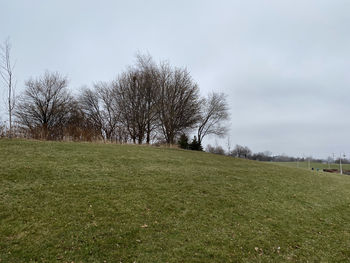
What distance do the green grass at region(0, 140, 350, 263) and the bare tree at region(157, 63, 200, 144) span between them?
16.5 m

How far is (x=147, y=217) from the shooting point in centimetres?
459

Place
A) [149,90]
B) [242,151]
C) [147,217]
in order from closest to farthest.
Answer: [147,217], [149,90], [242,151]

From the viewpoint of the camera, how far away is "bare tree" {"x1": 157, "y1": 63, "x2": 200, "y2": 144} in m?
24.2

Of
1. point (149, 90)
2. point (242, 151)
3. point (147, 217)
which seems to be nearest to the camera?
point (147, 217)

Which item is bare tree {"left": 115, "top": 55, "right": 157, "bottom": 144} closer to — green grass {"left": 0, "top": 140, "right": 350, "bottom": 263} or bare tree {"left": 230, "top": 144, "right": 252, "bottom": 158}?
green grass {"left": 0, "top": 140, "right": 350, "bottom": 263}

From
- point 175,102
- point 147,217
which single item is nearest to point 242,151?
point 175,102

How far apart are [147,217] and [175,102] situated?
68.6ft

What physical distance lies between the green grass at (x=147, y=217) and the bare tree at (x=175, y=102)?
650 inches

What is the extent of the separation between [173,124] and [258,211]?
19060mm

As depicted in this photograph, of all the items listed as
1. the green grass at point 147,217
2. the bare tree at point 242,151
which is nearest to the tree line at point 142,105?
the green grass at point 147,217

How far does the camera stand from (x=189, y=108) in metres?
25.7

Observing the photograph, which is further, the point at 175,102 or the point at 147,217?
the point at 175,102

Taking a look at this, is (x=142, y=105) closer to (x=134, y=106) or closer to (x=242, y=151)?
(x=134, y=106)

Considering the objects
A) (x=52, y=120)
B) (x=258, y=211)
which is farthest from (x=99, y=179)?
(x=52, y=120)
